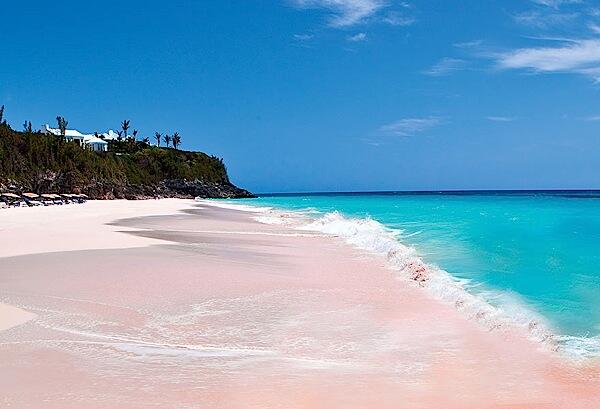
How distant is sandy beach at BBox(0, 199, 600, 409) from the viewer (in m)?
4.09

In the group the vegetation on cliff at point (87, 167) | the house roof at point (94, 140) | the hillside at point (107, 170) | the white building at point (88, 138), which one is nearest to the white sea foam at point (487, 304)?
the hillside at point (107, 170)

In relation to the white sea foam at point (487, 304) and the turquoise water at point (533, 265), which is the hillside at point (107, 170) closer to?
the turquoise water at point (533, 265)

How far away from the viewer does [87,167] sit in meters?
71.6

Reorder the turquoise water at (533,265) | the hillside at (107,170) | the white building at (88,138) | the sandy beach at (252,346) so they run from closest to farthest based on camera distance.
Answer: the sandy beach at (252,346) < the turquoise water at (533,265) < the hillside at (107,170) < the white building at (88,138)

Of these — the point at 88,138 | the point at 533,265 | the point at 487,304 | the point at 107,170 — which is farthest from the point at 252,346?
the point at 88,138

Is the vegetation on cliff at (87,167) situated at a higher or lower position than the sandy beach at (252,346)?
higher

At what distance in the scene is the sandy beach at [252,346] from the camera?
4.09 m

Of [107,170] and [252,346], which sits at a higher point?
[107,170]

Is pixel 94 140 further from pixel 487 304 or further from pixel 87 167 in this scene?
pixel 487 304

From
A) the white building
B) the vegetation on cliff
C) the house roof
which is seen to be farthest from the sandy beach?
the house roof

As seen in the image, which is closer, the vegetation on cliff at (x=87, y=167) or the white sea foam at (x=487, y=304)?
the white sea foam at (x=487, y=304)

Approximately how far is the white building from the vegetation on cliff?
4.30m

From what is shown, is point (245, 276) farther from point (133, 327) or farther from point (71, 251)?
point (71, 251)

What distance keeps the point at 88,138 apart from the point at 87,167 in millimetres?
28070
